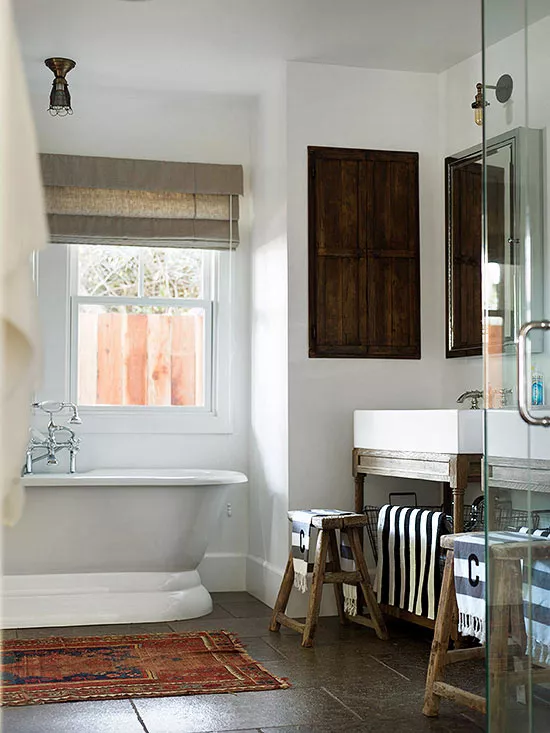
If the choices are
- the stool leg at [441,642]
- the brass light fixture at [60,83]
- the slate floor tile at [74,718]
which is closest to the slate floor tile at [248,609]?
the slate floor tile at [74,718]

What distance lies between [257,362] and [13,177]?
4265 millimetres

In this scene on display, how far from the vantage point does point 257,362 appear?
18.1ft

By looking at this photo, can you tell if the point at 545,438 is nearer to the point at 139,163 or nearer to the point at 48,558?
the point at 48,558

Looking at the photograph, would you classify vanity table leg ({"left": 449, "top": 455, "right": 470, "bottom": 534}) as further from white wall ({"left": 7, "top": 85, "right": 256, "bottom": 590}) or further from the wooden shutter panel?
white wall ({"left": 7, "top": 85, "right": 256, "bottom": 590})

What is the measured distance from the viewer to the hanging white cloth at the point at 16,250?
1272mm

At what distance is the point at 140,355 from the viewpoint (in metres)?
5.61

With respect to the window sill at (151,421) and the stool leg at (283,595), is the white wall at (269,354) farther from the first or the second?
the stool leg at (283,595)

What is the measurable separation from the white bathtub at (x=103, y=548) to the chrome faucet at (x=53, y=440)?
53cm

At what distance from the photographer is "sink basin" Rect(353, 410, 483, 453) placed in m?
3.97

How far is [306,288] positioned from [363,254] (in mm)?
345

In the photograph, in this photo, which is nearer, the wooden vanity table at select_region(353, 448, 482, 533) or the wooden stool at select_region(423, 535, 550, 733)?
the wooden stool at select_region(423, 535, 550, 733)

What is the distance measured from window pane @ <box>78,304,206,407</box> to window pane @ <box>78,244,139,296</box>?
0.33ft

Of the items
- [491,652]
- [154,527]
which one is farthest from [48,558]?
[491,652]

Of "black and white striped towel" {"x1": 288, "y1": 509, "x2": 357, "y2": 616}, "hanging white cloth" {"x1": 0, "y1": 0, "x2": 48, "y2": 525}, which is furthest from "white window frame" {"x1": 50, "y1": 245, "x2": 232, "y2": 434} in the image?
"hanging white cloth" {"x1": 0, "y1": 0, "x2": 48, "y2": 525}
